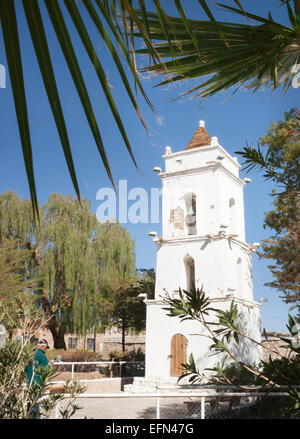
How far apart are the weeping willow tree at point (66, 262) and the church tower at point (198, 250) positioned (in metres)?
4.86

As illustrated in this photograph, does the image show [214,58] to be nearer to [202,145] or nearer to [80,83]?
[80,83]

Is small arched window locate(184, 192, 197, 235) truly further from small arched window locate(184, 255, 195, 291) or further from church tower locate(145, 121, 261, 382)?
small arched window locate(184, 255, 195, 291)

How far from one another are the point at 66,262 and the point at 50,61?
20.5 metres

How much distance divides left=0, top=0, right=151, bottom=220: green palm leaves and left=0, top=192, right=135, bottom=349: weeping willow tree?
1947 centimetres

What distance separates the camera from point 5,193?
2245 cm

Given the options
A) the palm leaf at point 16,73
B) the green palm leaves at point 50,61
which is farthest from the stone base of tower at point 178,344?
the palm leaf at point 16,73

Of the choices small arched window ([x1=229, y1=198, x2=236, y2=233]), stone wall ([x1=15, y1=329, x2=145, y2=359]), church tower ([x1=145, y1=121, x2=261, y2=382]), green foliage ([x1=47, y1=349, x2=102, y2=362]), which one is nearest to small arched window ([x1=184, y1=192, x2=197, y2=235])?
church tower ([x1=145, y1=121, x2=261, y2=382])

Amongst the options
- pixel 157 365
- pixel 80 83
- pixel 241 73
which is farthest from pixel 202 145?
pixel 80 83

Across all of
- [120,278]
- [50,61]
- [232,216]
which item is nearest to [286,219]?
[232,216]

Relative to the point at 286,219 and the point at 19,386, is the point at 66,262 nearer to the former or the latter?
the point at 286,219

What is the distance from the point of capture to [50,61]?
125 centimetres

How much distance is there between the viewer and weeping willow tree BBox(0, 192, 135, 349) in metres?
20.7

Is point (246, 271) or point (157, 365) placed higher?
point (246, 271)
